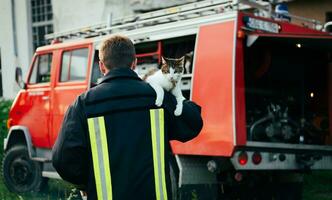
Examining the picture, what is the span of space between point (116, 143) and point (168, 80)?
73 cm

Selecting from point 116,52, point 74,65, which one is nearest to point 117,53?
point 116,52

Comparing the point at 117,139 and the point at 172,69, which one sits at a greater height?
the point at 172,69

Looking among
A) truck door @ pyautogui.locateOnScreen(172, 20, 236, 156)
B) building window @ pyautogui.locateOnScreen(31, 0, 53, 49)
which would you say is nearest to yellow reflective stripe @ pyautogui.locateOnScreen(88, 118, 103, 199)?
truck door @ pyautogui.locateOnScreen(172, 20, 236, 156)

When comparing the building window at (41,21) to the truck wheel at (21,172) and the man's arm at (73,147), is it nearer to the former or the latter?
the truck wheel at (21,172)

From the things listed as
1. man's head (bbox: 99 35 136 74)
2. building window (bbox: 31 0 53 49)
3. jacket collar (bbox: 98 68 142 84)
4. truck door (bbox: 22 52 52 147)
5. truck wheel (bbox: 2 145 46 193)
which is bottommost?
truck wheel (bbox: 2 145 46 193)

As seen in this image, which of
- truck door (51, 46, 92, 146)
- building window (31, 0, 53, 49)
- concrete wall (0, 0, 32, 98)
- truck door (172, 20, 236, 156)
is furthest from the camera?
building window (31, 0, 53, 49)

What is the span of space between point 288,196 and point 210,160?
1.46 metres

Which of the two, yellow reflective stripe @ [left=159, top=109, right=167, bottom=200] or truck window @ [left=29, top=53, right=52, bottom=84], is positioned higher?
truck window @ [left=29, top=53, right=52, bottom=84]

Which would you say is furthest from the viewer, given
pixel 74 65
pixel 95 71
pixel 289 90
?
pixel 74 65

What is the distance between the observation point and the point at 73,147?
9.41 feet

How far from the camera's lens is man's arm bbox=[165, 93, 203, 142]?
3098 mm

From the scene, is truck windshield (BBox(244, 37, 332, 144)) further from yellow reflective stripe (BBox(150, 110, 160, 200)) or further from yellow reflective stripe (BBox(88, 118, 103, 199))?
yellow reflective stripe (BBox(88, 118, 103, 199))

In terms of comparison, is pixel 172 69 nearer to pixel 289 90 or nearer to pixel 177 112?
pixel 177 112

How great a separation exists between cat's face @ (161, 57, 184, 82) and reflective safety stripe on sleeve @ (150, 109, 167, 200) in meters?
0.57
